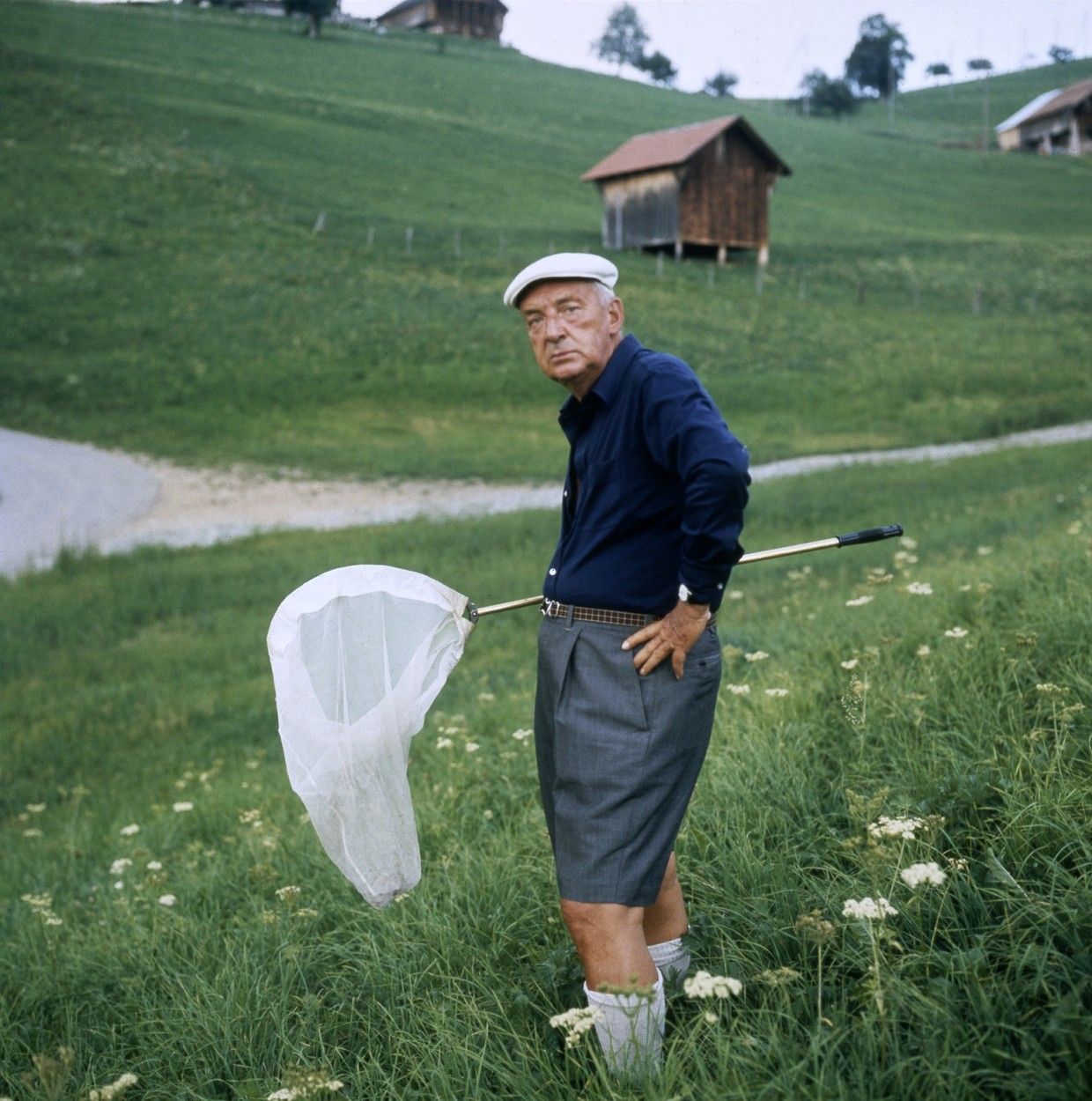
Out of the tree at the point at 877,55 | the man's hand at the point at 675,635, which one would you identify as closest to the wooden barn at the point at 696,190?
the man's hand at the point at 675,635

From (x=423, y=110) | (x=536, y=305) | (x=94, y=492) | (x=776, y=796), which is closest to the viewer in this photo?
(x=536, y=305)

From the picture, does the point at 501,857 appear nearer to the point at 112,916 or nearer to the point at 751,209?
the point at 112,916

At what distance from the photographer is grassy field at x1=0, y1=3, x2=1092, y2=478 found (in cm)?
2316

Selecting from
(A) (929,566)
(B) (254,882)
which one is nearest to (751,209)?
(A) (929,566)

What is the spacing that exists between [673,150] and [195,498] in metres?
28.3

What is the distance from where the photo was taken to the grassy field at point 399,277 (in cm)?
2316

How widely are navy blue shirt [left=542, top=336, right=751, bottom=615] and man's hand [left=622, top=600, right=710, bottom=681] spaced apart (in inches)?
1.6

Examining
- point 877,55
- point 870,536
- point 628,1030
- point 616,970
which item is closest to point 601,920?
point 616,970

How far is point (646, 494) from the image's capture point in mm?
2807

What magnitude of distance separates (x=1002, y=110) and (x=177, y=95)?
229 ft

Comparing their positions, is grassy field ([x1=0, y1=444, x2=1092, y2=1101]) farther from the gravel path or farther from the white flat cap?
the gravel path

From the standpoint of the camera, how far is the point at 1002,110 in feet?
309

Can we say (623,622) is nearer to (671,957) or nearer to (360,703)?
(360,703)

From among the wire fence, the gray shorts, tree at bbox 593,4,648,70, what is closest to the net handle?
the gray shorts
